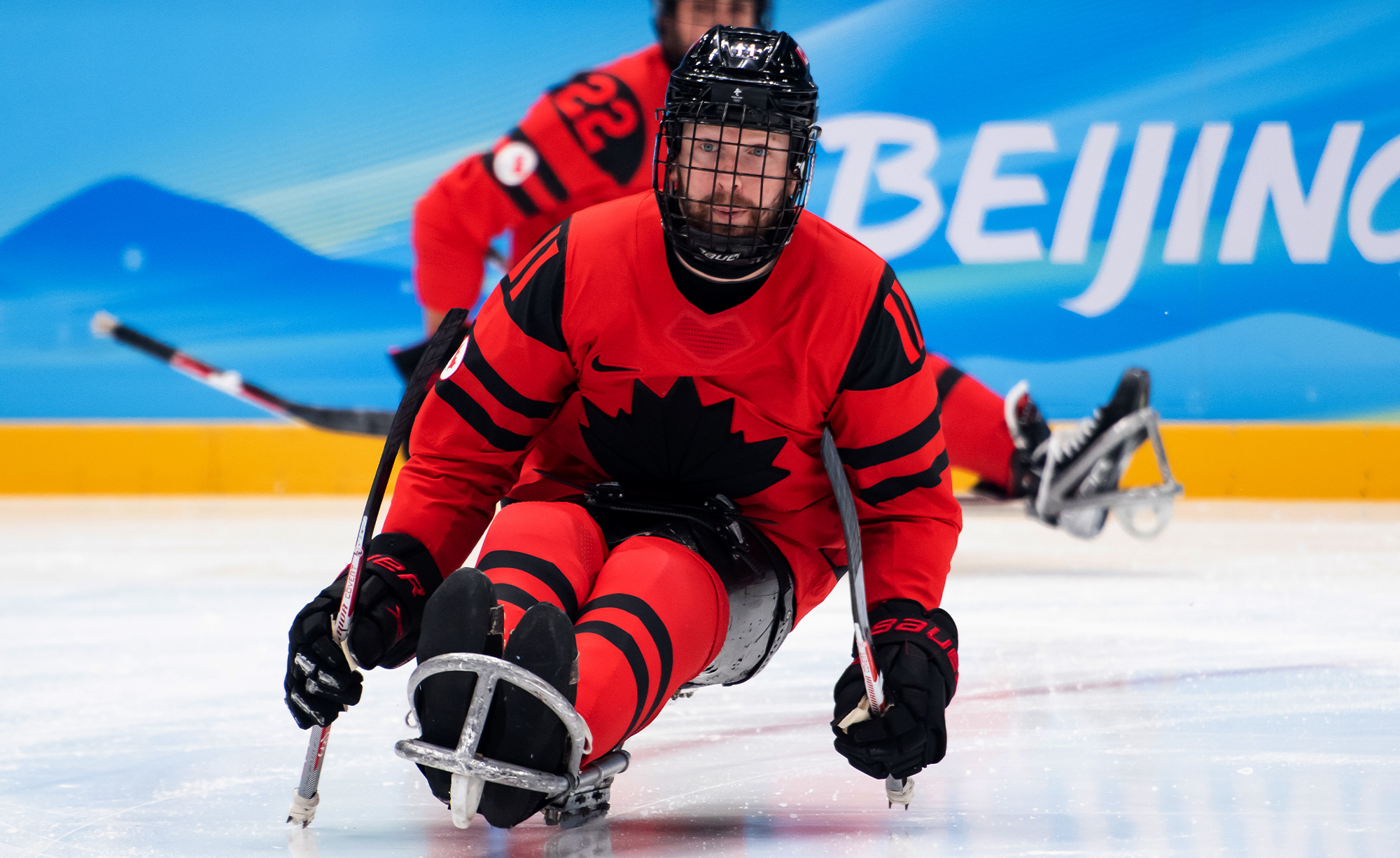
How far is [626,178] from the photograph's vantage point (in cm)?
313

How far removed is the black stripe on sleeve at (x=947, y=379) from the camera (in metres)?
3.09

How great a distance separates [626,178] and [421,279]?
29.8 inches

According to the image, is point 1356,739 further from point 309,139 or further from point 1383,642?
point 309,139

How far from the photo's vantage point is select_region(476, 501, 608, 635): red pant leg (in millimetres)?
1151

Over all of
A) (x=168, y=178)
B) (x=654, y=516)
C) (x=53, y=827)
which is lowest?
(x=53, y=827)

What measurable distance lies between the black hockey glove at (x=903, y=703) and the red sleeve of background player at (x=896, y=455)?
0.22ft

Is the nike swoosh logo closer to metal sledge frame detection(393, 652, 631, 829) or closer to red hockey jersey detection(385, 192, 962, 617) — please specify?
red hockey jersey detection(385, 192, 962, 617)

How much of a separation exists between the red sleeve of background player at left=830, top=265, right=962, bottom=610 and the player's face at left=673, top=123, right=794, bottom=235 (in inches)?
6.0

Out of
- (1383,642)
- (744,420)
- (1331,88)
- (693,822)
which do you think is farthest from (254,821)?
(1331,88)

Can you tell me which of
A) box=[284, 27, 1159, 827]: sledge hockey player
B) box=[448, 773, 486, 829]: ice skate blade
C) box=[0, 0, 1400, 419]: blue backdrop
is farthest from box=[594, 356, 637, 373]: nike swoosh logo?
box=[0, 0, 1400, 419]: blue backdrop

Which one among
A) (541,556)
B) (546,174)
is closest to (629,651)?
(541,556)

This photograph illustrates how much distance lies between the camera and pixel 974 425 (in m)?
3.14

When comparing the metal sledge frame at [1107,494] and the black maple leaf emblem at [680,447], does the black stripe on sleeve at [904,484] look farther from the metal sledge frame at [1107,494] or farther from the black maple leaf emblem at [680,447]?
the metal sledge frame at [1107,494]

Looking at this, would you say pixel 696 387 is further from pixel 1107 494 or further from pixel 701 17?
pixel 1107 494
